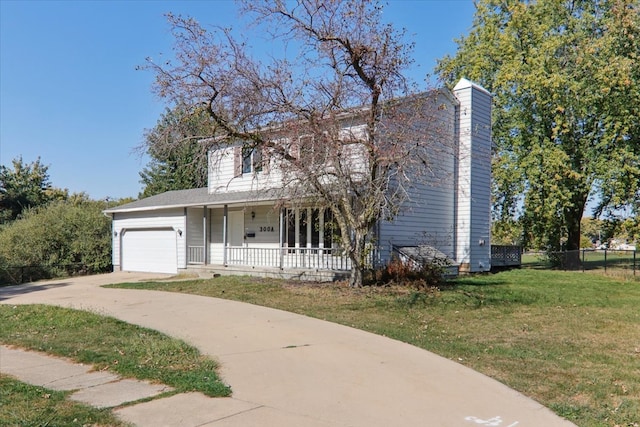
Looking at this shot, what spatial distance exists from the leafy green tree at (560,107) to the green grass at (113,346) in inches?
821

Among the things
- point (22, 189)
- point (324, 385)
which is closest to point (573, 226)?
point (324, 385)

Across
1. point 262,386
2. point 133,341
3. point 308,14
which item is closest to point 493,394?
point 262,386

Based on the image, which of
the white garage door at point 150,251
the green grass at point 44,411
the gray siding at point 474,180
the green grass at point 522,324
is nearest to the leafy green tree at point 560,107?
the gray siding at point 474,180

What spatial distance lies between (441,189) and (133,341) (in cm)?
1500

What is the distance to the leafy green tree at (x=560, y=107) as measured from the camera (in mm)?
23469

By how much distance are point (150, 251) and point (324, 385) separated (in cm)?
1921

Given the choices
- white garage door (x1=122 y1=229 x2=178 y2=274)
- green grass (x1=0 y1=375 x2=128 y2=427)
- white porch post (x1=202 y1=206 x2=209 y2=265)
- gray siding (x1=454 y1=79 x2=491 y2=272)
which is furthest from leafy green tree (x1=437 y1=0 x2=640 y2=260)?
green grass (x1=0 y1=375 x2=128 y2=427)

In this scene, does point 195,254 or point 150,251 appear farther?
point 150,251

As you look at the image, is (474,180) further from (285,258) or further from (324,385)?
(324,385)

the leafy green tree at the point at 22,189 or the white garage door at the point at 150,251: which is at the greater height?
the leafy green tree at the point at 22,189

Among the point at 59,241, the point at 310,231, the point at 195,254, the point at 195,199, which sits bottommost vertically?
the point at 195,254

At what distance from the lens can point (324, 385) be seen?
5.82 meters

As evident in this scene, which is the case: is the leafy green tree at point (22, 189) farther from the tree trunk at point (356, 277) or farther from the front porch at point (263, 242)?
the tree trunk at point (356, 277)

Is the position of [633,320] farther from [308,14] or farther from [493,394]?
[308,14]
